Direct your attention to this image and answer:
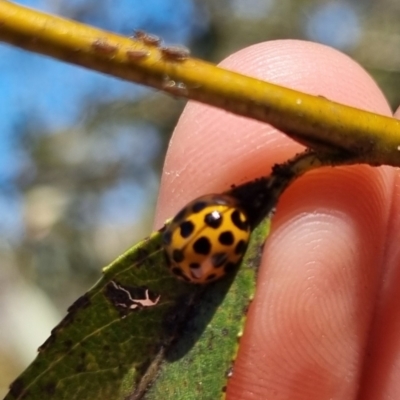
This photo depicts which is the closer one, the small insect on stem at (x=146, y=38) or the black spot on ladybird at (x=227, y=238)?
the small insect on stem at (x=146, y=38)

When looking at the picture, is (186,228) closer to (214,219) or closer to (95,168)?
(214,219)

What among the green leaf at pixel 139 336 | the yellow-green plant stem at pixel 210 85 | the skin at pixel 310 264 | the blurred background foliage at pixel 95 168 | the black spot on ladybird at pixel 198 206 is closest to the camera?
the yellow-green plant stem at pixel 210 85

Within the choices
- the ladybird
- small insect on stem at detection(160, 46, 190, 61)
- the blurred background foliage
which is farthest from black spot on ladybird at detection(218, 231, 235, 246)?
the blurred background foliage

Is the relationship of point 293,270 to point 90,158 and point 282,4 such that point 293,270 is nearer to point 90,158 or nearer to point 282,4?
point 282,4

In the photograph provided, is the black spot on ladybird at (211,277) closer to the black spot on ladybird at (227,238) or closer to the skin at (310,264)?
the black spot on ladybird at (227,238)

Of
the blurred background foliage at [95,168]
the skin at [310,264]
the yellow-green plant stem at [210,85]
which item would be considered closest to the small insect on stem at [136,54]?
the yellow-green plant stem at [210,85]

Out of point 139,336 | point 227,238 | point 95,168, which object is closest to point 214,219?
point 227,238

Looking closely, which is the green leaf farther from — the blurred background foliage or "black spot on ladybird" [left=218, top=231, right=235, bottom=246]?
the blurred background foliage
